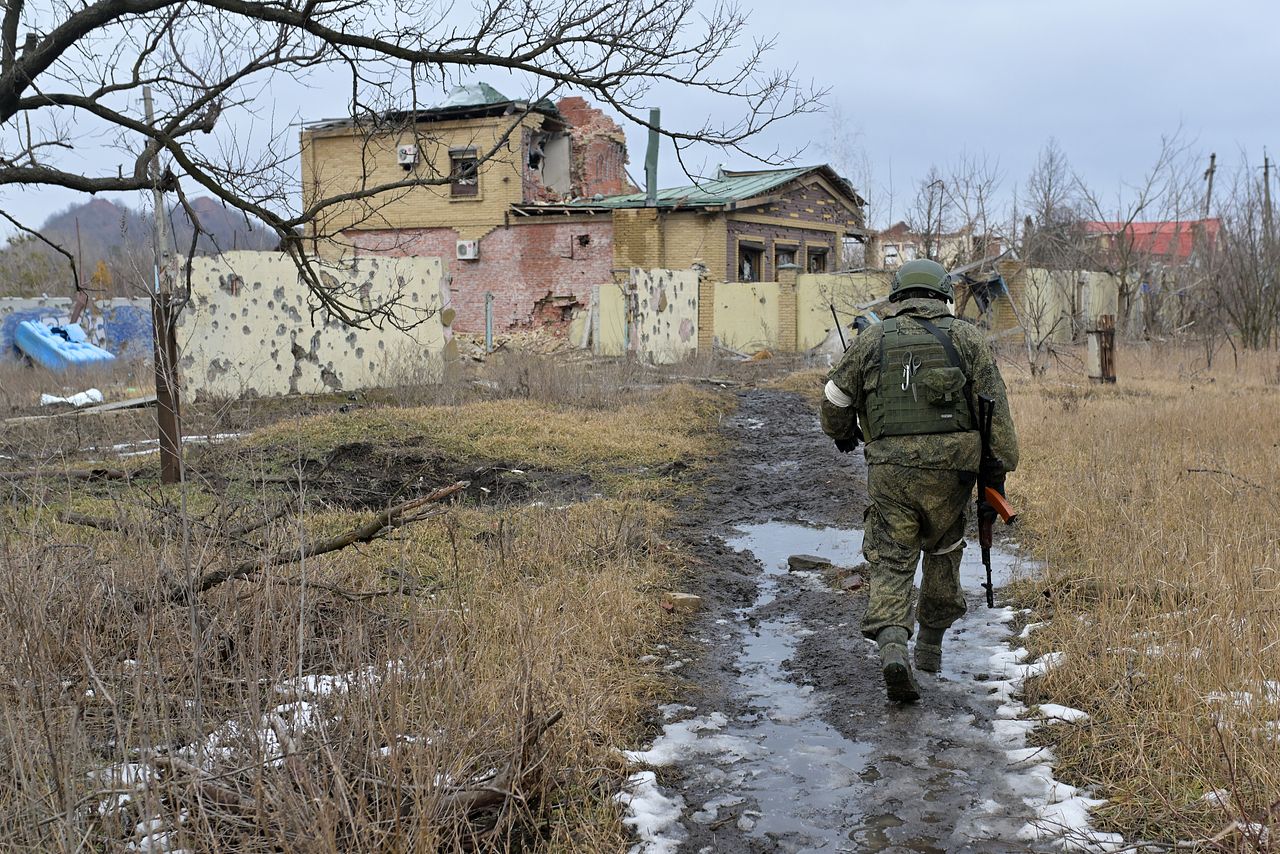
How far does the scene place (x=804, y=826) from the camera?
321 cm

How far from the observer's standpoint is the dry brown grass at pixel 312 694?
2.57m

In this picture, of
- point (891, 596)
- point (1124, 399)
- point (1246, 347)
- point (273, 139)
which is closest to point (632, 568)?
point (891, 596)

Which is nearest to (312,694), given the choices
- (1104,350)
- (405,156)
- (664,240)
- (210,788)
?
(210,788)

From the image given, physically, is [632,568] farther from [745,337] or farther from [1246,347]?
[745,337]

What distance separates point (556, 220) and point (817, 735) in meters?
25.2

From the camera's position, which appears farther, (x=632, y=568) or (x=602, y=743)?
(x=632, y=568)

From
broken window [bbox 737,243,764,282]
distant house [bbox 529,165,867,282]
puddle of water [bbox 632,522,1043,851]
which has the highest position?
distant house [bbox 529,165,867,282]

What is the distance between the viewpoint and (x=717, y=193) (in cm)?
2842

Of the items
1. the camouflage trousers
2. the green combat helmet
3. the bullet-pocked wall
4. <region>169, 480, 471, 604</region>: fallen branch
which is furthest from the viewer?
the bullet-pocked wall

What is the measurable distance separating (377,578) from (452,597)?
0.36 m

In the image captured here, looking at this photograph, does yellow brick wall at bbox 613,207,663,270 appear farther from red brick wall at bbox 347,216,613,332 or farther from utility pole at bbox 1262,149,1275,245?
utility pole at bbox 1262,149,1275,245

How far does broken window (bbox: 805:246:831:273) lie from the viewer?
3161 cm

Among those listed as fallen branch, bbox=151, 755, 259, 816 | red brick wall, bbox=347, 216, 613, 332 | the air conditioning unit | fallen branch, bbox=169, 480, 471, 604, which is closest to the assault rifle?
fallen branch, bbox=169, 480, 471, 604

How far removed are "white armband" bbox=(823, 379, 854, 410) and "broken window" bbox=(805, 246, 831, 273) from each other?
27.5 metres
